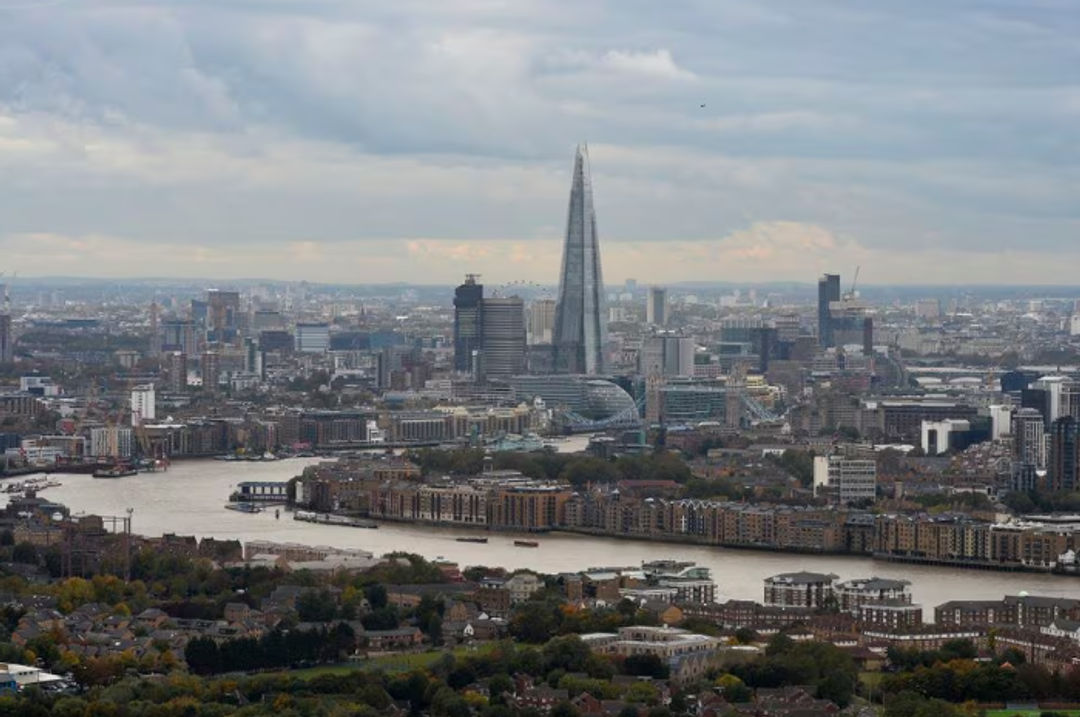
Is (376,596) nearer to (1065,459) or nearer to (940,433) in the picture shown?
(1065,459)

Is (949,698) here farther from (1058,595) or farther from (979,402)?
(979,402)

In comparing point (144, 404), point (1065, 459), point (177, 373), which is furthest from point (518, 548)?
point (177, 373)

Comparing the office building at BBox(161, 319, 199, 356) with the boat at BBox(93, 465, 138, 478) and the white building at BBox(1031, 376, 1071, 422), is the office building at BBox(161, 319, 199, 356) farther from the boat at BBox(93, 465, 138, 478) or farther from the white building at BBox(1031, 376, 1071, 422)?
the boat at BBox(93, 465, 138, 478)

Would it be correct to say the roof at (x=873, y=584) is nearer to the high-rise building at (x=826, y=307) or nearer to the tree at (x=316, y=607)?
the tree at (x=316, y=607)

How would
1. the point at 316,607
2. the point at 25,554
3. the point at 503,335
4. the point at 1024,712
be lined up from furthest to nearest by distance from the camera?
the point at 503,335 → the point at 25,554 → the point at 316,607 → the point at 1024,712

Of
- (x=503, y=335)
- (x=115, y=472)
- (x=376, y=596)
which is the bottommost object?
(x=115, y=472)

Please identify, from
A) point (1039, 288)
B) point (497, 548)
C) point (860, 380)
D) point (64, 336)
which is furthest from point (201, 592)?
point (1039, 288)

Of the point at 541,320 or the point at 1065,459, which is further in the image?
the point at 541,320
